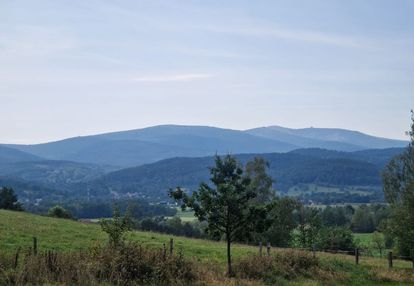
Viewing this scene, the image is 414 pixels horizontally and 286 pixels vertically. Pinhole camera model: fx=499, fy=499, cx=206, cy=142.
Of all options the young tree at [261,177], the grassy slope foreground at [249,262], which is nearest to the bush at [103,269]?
the grassy slope foreground at [249,262]

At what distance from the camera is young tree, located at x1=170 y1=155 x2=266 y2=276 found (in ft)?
76.8

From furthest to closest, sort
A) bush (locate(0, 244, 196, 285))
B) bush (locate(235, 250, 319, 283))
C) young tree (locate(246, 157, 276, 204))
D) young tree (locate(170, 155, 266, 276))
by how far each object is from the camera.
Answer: young tree (locate(246, 157, 276, 204)) < bush (locate(235, 250, 319, 283)) < young tree (locate(170, 155, 266, 276)) < bush (locate(0, 244, 196, 285))

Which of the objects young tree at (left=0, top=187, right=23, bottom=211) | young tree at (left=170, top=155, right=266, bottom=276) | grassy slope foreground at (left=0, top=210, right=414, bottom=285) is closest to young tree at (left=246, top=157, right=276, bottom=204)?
young tree at (left=0, top=187, right=23, bottom=211)

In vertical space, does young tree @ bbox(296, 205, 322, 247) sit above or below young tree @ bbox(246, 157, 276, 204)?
below

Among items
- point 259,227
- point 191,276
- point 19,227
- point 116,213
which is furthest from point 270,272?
point 19,227

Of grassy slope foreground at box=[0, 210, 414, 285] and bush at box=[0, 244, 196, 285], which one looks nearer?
bush at box=[0, 244, 196, 285]

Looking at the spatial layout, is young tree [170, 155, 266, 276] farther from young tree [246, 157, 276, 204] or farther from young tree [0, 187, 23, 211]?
young tree [0, 187, 23, 211]

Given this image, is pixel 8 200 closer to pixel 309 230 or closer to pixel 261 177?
pixel 261 177

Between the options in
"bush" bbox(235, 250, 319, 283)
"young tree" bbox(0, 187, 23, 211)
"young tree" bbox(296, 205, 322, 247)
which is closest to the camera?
"bush" bbox(235, 250, 319, 283)

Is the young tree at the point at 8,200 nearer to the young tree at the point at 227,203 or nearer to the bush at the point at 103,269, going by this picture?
the young tree at the point at 227,203

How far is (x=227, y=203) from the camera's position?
23.4 meters

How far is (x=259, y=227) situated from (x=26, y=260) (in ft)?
34.6

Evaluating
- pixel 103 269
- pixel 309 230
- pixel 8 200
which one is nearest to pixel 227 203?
pixel 103 269

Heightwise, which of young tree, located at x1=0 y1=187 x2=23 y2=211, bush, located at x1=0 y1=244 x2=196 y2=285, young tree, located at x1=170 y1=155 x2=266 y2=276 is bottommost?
young tree, located at x1=0 y1=187 x2=23 y2=211
